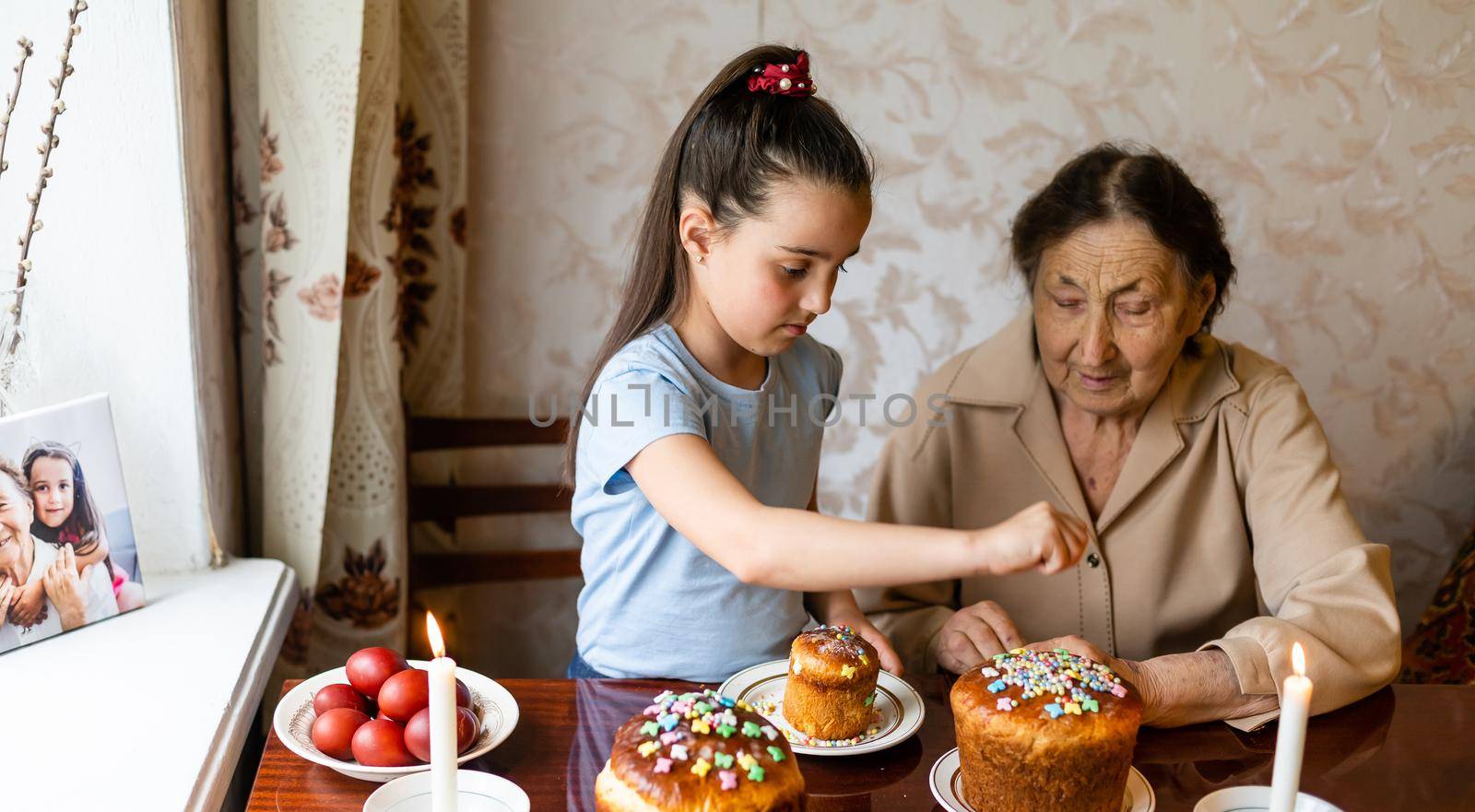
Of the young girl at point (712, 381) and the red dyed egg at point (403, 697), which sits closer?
the red dyed egg at point (403, 697)

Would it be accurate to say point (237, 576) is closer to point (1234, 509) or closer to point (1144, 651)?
point (1144, 651)

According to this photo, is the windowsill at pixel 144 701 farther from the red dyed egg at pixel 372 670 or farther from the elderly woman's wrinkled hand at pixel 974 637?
the elderly woman's wrinkled hand at pixel 974 637

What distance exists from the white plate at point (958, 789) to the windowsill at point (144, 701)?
78cm

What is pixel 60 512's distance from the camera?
1.49 metres

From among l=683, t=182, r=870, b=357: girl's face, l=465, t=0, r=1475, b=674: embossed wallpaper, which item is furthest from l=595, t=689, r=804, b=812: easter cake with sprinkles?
l=465, t=0, r=1475, b=674: embossed wallpaper

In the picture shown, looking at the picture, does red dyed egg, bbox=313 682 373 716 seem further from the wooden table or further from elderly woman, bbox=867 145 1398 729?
elderly woman, bbox=867 145 1398 729

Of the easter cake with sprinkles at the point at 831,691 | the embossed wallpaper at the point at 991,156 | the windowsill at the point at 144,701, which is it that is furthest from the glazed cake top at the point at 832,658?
the embossed wallpaper at the point at 991,156

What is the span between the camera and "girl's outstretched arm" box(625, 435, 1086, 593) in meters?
1.05

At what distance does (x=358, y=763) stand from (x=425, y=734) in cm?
8

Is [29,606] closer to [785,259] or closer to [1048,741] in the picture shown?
[785,259]

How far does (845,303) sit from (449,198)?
0.86 m

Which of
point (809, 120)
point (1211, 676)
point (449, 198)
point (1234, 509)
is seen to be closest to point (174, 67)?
point (449, 198)

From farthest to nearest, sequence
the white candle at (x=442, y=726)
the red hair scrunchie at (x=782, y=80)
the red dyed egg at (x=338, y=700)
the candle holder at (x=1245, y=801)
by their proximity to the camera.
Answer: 1. the red hair scrunchie at (x=782, y=80)
2. the red dyed egg at (x=338, y=700)
3. the candle holder at (x=1245, y=801)
4. the white candle at (x=442, y=726)

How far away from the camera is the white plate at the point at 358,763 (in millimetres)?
1126
